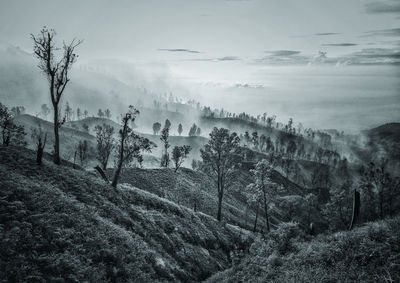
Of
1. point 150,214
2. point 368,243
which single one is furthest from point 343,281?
point 150,214

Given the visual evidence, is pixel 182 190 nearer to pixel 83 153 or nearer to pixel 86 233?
pixel 86 233

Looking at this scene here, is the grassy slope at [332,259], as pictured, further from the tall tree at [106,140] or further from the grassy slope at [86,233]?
the tall tree at [106,140]

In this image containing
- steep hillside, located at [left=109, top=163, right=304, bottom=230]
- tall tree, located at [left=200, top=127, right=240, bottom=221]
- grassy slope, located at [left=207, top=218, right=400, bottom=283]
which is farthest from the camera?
steep hillside, located at [left=109, top=163, right=304, bottom=230]

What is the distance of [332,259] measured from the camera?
12484 mm

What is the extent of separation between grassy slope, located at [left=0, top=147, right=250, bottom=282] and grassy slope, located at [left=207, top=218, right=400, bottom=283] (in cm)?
726

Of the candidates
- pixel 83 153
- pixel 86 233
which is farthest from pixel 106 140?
pixel 83 153

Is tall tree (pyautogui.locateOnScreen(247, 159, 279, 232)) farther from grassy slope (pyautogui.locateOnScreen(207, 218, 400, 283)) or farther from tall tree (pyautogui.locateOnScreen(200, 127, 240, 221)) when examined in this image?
grassy slope (pyautogui.locateOnScreen(207, 218, 400, 283))

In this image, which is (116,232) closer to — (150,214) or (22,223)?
(22,223)

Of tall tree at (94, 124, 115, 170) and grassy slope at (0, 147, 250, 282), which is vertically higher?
tall tree at (94, 124, 115, 170)

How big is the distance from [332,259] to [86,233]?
14564 millimetres

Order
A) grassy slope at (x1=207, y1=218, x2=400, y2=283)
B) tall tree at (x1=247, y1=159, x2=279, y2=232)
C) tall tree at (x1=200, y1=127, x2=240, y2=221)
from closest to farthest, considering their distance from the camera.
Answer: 1. grassy slope at (x1=207, y1=218, x2=400, y2=283)
2. tall tree at (x1=200, y1=127, x2=240, y2=221)
3. tall tree at (x1=247, y1=159, x2=279, y2=232)

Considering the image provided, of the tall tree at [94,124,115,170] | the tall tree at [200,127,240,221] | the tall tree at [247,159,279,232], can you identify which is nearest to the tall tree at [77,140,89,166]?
the tall tree at [94,124,115,170]

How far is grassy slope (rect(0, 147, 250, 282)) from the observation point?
13393mm

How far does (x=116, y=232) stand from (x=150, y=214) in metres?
10.1
